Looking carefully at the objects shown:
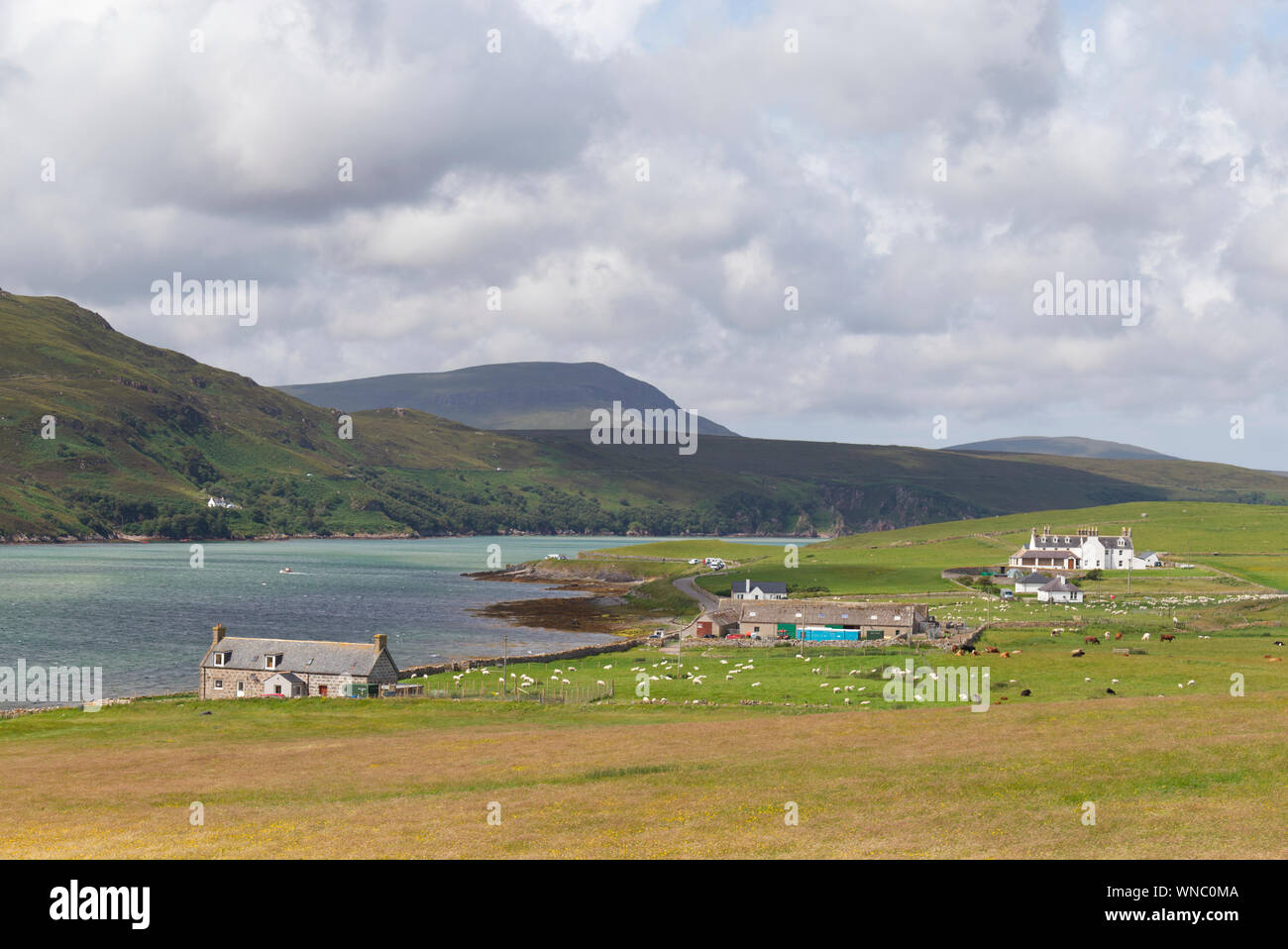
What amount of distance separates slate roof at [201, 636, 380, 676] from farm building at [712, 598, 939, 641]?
51.4 m

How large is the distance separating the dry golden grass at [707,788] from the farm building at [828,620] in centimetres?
5864

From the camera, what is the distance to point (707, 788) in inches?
1491

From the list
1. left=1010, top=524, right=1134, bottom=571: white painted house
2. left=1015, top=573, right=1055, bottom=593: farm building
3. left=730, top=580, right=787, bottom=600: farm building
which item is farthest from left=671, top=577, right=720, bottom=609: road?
left=1010, top=524, right=1134, bottom=571: white painted house

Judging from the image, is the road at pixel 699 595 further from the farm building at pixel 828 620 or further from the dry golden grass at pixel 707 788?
the dry golden grass at pixel 707 788

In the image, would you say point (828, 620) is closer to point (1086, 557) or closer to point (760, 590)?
point (760, 590)

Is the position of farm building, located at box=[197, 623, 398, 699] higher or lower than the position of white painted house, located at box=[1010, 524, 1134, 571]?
lower

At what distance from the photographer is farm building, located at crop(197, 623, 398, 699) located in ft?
272

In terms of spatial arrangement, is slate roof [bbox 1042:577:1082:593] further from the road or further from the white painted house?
the road

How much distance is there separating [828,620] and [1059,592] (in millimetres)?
41196

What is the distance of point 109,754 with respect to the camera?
178 ft

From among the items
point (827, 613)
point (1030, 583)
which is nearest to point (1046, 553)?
point (1030, 583)
